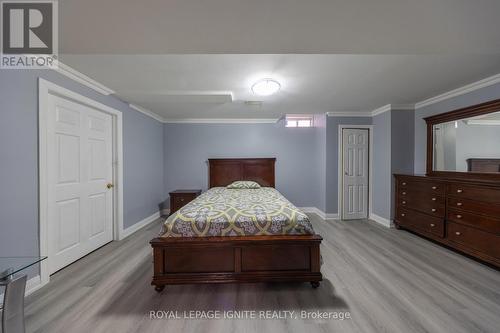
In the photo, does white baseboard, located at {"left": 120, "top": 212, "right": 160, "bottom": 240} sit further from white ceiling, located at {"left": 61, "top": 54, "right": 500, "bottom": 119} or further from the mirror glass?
the mirror glass

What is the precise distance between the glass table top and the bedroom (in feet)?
0.08

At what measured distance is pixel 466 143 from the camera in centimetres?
279

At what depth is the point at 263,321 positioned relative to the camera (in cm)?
151

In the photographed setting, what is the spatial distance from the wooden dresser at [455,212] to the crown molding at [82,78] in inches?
186

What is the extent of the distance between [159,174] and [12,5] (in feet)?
11.1

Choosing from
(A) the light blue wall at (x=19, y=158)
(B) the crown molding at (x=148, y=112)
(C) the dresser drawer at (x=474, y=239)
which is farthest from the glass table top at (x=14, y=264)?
(C) the dresser drawer at (x=474, y=239)

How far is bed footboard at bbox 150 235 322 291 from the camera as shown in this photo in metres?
1.82

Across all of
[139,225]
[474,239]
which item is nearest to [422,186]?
[474,239]

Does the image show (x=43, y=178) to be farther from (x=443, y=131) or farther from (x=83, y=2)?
(x=443, y=131)

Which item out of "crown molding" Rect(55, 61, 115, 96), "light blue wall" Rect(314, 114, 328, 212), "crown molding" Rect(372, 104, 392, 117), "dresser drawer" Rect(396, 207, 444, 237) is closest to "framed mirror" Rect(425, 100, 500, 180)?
"crown molding" Rect(372, 104, 392, 117)

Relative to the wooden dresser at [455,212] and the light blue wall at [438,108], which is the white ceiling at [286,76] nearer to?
the light blue wall at [438,108]

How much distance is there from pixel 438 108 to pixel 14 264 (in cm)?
513

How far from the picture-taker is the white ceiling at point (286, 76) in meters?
1.95

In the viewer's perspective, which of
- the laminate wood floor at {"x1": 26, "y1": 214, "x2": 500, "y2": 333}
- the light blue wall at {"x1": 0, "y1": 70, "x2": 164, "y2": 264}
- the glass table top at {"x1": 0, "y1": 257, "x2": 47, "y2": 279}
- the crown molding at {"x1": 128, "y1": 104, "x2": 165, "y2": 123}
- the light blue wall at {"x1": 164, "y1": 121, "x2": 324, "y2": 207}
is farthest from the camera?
the light blue wall at {"x1": 164, "y1": 121, "x2": 324, "y2": 207}
